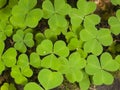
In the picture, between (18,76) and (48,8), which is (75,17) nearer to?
(48,8)

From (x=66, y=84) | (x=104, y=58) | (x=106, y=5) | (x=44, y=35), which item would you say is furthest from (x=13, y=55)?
(x=106, y=5)

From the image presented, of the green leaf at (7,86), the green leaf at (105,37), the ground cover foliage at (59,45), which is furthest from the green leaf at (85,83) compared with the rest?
the green leaf at (7,86)

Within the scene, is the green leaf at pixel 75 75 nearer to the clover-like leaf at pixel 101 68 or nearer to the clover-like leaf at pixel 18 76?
the clover-like leaf at pixel 101 68

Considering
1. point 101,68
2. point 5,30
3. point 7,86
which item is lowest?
point 7,86

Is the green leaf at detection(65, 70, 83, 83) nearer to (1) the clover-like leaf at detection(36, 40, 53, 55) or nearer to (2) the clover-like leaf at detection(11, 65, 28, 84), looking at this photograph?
(1) the clover-like leaf at detection(36, 40, 53, 55)

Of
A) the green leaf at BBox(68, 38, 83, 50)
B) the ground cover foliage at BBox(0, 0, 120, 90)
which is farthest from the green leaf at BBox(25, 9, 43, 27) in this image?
the green leaf at BBox(68, 38, 83, 50)

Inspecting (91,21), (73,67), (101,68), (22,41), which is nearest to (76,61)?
(73,67)
